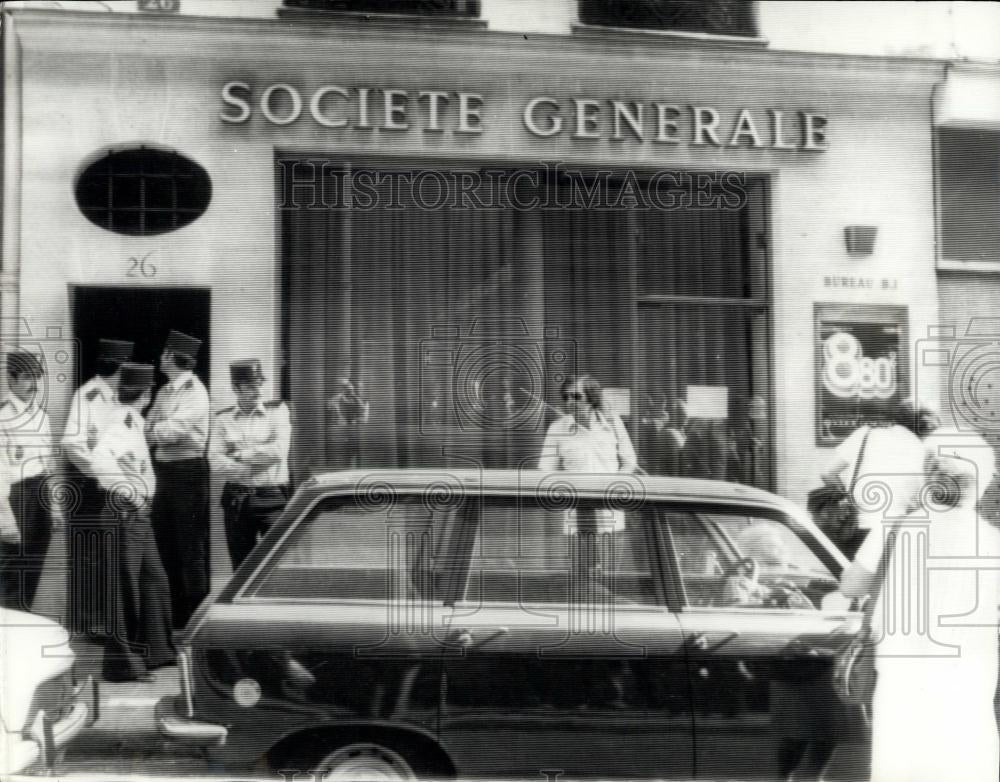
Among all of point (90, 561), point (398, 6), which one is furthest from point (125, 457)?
point (398, 6)

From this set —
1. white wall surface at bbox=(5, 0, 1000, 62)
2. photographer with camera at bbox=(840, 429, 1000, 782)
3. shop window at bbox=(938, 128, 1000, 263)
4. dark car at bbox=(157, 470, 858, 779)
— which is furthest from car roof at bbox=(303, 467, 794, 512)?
white wall surface at bbox=(5, 0, 1000, 62)

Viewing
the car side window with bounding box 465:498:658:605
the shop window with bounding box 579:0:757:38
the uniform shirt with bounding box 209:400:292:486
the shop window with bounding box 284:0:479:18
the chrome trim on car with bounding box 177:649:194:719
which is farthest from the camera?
the shop window with bounding box 579:0:757:38

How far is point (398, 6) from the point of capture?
3.53 metres

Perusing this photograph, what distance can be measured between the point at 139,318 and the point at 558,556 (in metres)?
1.88

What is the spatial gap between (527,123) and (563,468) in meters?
1.44

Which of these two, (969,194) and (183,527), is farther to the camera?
(969,194)

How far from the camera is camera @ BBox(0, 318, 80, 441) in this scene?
132 inches

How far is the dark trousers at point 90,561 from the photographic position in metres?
3.36

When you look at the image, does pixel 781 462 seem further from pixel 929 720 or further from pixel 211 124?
pixel 211 124

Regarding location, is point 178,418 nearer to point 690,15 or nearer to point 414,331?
point 414,331

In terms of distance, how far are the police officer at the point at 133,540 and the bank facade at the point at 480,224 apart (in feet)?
0.68

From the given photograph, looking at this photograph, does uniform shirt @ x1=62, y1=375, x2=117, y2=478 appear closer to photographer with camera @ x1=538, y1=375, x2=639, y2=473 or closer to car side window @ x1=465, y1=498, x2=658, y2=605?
car side window @ x1=465, y1=498, x2=658, y2=605

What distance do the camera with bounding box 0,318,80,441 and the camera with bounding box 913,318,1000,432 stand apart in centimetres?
339

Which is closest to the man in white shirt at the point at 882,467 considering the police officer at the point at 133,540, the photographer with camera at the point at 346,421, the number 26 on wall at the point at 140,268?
the photographer with camera at the point at 346,421
